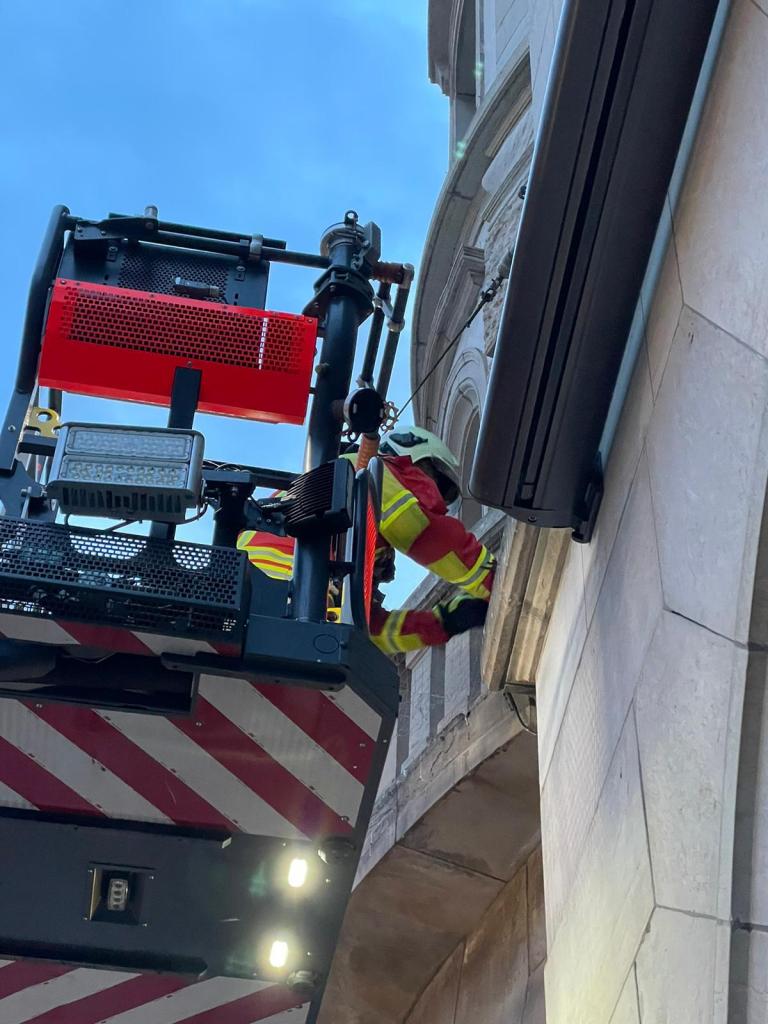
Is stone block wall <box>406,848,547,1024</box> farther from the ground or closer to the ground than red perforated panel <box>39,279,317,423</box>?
closer to the ground

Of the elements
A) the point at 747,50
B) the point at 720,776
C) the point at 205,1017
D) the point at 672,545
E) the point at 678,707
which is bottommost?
the point at 205,1017

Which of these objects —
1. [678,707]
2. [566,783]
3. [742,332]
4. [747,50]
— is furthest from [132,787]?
[747,50]

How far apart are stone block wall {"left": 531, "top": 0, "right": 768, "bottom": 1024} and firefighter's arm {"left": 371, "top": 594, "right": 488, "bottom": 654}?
2886 millimetres

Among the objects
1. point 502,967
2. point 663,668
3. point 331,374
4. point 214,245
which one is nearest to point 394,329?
point 331,374

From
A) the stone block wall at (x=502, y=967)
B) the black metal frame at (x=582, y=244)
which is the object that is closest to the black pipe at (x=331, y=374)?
the black metal frame at (x=582, y=244)

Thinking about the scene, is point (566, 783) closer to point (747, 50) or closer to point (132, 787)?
point (132, 787)

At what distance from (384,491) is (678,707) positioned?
4.03 meters

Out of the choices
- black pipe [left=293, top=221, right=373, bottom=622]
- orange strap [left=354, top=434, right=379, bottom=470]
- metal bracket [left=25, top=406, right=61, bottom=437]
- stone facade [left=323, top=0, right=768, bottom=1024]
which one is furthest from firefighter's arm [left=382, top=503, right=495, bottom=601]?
metal bracket [left=25, top=406, right=61, bottom=437]

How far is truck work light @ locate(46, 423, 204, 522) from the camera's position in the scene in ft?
14.1

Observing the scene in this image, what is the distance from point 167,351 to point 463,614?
2.64m

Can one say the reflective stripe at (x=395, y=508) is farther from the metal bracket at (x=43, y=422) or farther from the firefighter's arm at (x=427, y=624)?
the metal bracket at (x=43, y=422)

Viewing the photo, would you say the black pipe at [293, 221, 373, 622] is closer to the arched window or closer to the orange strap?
the orange strap

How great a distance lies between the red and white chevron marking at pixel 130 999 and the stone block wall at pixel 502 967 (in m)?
1.74

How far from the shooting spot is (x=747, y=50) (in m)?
3.20
